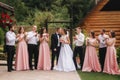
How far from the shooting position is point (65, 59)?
18.6m

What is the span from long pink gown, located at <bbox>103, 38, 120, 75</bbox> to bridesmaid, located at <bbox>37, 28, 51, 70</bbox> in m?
2.64

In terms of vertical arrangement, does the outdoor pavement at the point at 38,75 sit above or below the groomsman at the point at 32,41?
below

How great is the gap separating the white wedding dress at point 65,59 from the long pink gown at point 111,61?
1.66 metres

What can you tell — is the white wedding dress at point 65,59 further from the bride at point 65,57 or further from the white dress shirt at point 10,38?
the white dress shirt at point 10,38

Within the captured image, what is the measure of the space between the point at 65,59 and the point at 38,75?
2.46 meters

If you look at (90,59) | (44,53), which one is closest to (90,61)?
(90,59)

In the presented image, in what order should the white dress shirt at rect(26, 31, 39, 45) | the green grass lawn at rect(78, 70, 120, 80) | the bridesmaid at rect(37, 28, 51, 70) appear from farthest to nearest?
the bridesmaid at rect(37, 28, 51, 70)
the white dress shirt at rect(26, 31, 39, 45)
the green grass lawn at rect(78, 70, 120, 80)

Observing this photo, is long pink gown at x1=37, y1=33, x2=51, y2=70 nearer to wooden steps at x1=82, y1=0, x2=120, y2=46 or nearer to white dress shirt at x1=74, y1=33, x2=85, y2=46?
white dress shirt at x1=74, y1=33, x2=85, y2=46

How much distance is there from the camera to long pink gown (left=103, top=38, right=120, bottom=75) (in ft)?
57.0

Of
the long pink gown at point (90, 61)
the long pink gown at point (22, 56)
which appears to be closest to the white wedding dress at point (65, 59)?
the long pink gown at point (90, 61)

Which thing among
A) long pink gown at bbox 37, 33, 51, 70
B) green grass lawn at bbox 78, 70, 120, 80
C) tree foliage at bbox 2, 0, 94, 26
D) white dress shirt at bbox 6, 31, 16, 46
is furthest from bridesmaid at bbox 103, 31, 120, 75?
tree foliage at bbox 2, 0, 94, 26

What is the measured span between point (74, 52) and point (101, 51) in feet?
4.28

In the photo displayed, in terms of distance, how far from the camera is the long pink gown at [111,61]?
17.4 metres

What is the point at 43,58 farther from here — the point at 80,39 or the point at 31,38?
the point at 80,39
